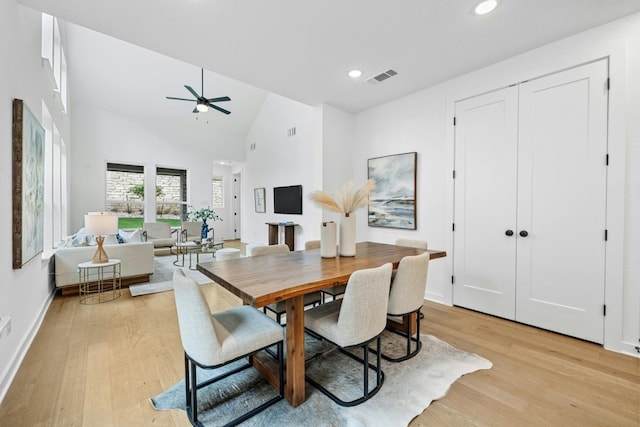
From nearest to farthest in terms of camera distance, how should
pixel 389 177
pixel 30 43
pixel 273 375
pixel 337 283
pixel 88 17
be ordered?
pixel 337 283 → pixel 273 375 → pixel 88 17 → pixel 30 43 → pixel 389 177

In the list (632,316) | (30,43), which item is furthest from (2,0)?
(632,316)

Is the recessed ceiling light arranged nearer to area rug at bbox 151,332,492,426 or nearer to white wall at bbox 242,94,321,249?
area rug at bbox 151,332,492,426

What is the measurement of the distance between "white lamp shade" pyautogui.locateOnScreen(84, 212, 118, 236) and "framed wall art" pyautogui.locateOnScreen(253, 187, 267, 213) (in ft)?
14.2

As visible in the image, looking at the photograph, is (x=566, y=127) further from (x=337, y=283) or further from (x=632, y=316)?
(x=337, y=283)

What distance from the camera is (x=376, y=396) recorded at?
1.78 m

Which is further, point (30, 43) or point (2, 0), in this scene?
point (30, 43)

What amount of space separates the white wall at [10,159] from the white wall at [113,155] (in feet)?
14.7

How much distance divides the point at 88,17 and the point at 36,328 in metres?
2.85

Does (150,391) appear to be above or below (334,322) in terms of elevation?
below

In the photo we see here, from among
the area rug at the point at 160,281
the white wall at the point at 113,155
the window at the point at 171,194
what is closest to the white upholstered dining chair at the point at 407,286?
the area rug at the point at 160,281

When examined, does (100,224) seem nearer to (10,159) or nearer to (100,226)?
(100,226)

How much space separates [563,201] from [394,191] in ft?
6.07

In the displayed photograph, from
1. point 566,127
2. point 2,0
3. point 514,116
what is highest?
point 2,0

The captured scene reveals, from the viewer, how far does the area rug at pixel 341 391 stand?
159cm
